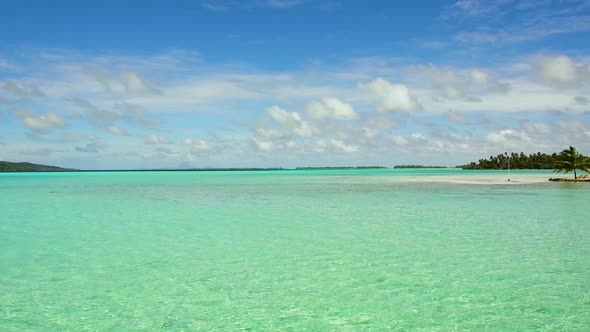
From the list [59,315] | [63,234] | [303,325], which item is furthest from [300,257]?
[63,234]

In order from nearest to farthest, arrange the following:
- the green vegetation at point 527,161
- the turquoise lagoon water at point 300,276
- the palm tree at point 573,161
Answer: the turquoise lagoon water at point 300,276 < the palm tree at point 573,161 < the green vegetation at point 527,161

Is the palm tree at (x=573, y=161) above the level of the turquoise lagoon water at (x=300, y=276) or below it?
above

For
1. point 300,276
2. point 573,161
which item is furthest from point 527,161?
point 300,276

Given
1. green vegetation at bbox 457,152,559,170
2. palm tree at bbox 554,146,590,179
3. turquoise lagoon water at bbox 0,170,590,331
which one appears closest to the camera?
turquoise lagoon water at bbox 0,170,590,331

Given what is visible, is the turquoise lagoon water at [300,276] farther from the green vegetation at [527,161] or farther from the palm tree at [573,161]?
the green vegetation at [527,161]

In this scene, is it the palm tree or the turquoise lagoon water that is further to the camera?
the palm tree

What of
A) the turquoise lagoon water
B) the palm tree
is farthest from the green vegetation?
the turquoise lagoon water

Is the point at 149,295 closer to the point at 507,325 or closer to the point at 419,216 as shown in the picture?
the point at 507,325

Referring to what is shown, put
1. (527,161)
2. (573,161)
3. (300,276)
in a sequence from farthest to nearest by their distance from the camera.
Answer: (527,161)
(573,161)
(300,276)

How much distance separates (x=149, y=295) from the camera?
31.4ft

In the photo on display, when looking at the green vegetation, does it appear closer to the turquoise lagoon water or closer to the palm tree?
the palm tree

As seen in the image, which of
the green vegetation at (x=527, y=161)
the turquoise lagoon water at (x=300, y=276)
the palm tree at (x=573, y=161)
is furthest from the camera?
the green vegetation at (x=527, y=161)

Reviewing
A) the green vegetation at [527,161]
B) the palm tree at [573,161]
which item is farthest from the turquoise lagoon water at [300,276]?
the green vegetation at [527,161]

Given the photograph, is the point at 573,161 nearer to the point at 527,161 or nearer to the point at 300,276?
the point at 300,276
